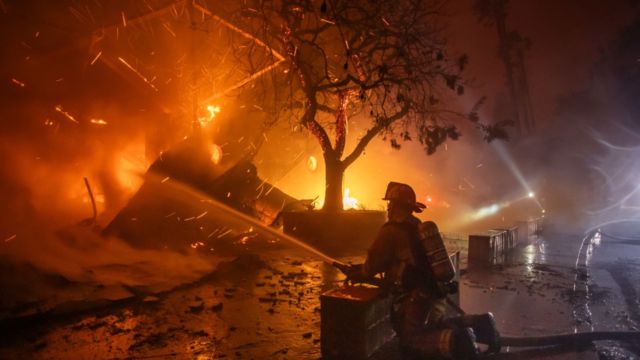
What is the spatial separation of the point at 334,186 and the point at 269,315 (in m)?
8.33

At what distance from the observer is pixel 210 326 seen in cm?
629

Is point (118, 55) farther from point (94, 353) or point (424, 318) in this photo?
point (424, 318)

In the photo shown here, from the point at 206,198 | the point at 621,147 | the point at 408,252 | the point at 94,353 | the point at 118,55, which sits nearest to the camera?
the point at 408,252

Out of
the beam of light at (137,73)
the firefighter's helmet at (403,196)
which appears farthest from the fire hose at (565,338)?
the beam of light at (137,73)

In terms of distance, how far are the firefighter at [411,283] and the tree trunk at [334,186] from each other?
1009 centimetres

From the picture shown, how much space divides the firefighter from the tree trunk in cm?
1009

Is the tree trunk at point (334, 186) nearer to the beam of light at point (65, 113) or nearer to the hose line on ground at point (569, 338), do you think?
the beam of light at point (65, 113)

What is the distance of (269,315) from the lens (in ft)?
22.5

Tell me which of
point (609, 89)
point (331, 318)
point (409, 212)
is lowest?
point (331, 318)

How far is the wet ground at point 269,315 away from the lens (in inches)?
209

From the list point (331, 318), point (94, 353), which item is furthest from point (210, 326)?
point (331, 318)

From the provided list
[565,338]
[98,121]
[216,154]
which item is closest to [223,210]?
[216,154]

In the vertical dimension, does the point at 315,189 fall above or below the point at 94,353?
above

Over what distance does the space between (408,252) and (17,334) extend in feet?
16.9
